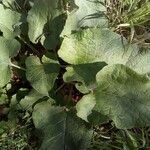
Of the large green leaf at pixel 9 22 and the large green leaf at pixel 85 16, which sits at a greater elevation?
the large green leaf at pixel 9 22

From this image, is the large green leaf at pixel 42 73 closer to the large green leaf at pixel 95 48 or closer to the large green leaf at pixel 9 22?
A: the large green leaf at pixel 95 48

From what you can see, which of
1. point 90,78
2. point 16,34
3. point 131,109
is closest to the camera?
point 131,109

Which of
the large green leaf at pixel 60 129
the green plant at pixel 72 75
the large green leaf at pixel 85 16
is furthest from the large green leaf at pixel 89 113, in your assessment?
the large green leaf at pixel 85 16

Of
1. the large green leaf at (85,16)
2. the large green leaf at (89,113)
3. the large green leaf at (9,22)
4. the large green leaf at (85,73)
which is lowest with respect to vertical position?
the large green leaf at (89,113)

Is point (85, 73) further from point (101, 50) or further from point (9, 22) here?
point (9, 22)

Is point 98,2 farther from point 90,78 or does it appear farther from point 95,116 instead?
point 95,116

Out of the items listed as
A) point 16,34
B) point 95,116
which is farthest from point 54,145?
point 16,34
